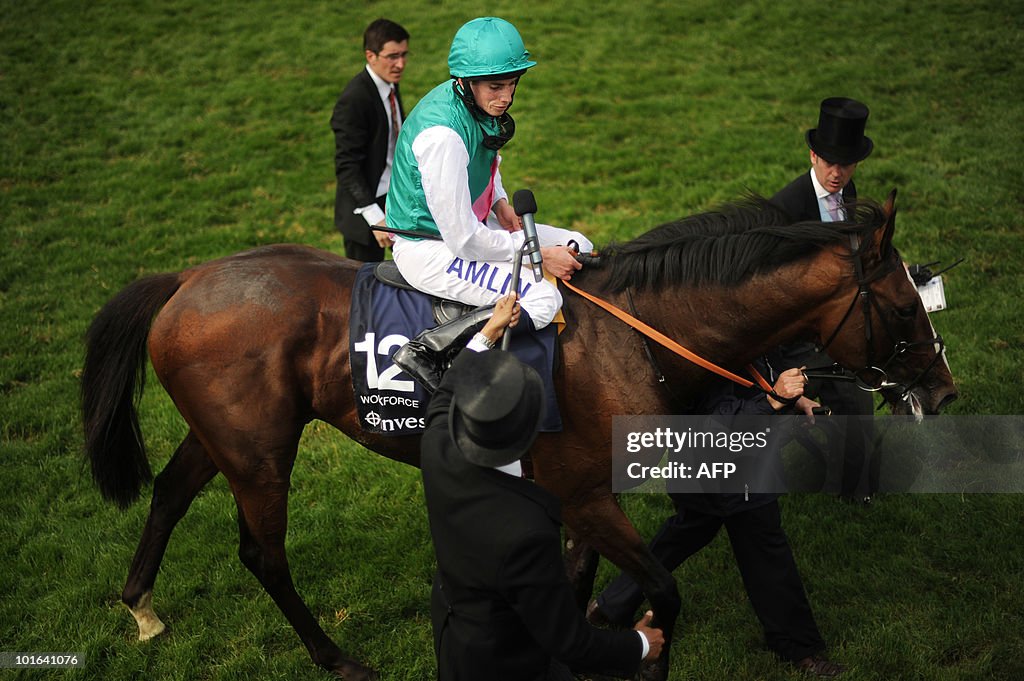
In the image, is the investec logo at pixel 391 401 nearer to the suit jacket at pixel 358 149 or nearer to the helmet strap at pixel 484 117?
the helmet strap at pixel 484 117

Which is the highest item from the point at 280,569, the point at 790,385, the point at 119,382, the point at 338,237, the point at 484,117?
the point at 484,117

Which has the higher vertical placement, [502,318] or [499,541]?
[502,318]

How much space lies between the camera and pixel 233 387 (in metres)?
3.80

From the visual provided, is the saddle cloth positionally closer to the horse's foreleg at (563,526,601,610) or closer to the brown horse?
the brown horse

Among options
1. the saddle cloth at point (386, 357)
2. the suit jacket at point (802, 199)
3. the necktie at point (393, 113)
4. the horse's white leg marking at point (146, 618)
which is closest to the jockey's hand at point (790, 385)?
the saddle cloth at point (386, 357)

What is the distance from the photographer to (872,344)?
11.7 feet

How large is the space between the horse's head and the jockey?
1194 mm

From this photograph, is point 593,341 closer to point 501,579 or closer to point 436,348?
point 436,348

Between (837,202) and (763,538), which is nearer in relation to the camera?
(763,538)

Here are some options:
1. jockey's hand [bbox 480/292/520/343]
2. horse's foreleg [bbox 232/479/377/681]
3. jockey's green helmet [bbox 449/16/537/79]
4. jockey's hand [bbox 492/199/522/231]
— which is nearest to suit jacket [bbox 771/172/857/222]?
jockey's hand [bbox 492/199/522/231]

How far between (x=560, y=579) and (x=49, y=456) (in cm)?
463

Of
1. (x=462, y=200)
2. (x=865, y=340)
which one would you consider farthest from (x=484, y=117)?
(x=865, y=340)

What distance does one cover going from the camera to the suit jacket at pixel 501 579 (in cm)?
238

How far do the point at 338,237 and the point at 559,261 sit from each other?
5155mm
